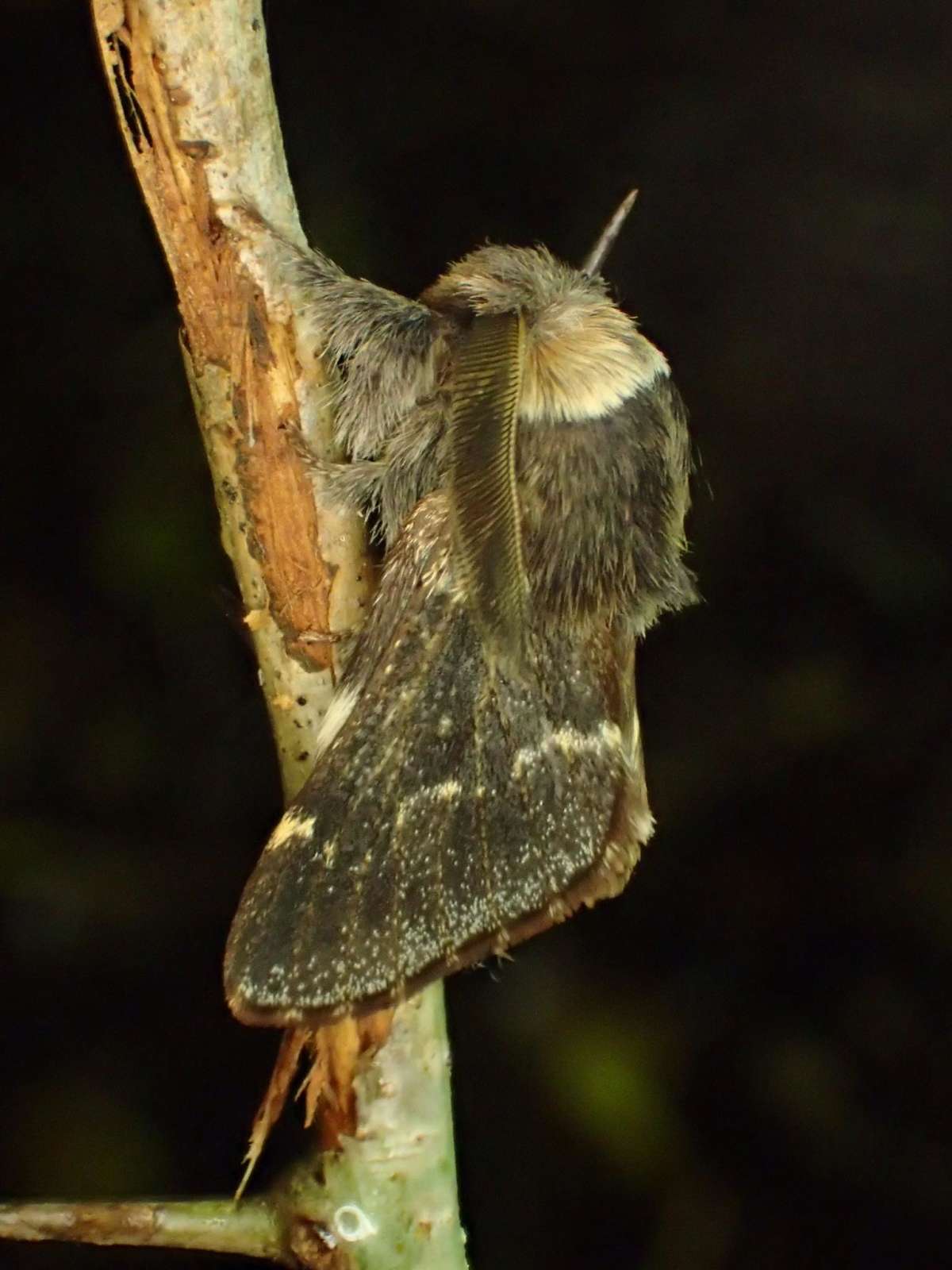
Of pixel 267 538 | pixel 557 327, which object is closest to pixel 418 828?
pixel 267 538

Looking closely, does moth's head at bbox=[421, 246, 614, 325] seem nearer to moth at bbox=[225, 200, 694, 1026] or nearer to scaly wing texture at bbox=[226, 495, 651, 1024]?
moth at bbox=[225, 200, 694, 1026]

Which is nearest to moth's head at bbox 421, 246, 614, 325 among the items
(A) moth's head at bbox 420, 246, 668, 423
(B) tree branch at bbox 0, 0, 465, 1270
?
(A) moth's head at bbox 420, 246, 668, 423

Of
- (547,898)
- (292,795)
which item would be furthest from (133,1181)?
(547,898)

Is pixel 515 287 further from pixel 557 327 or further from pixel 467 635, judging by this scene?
pixel 467 635

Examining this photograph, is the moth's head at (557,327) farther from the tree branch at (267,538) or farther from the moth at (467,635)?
the tree branch at (267,538)

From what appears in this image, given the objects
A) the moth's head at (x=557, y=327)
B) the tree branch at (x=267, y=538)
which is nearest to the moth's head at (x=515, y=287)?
the moth's head at (x=557, y=327)

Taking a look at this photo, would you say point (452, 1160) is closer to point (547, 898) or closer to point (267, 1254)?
point (267, 1254)
